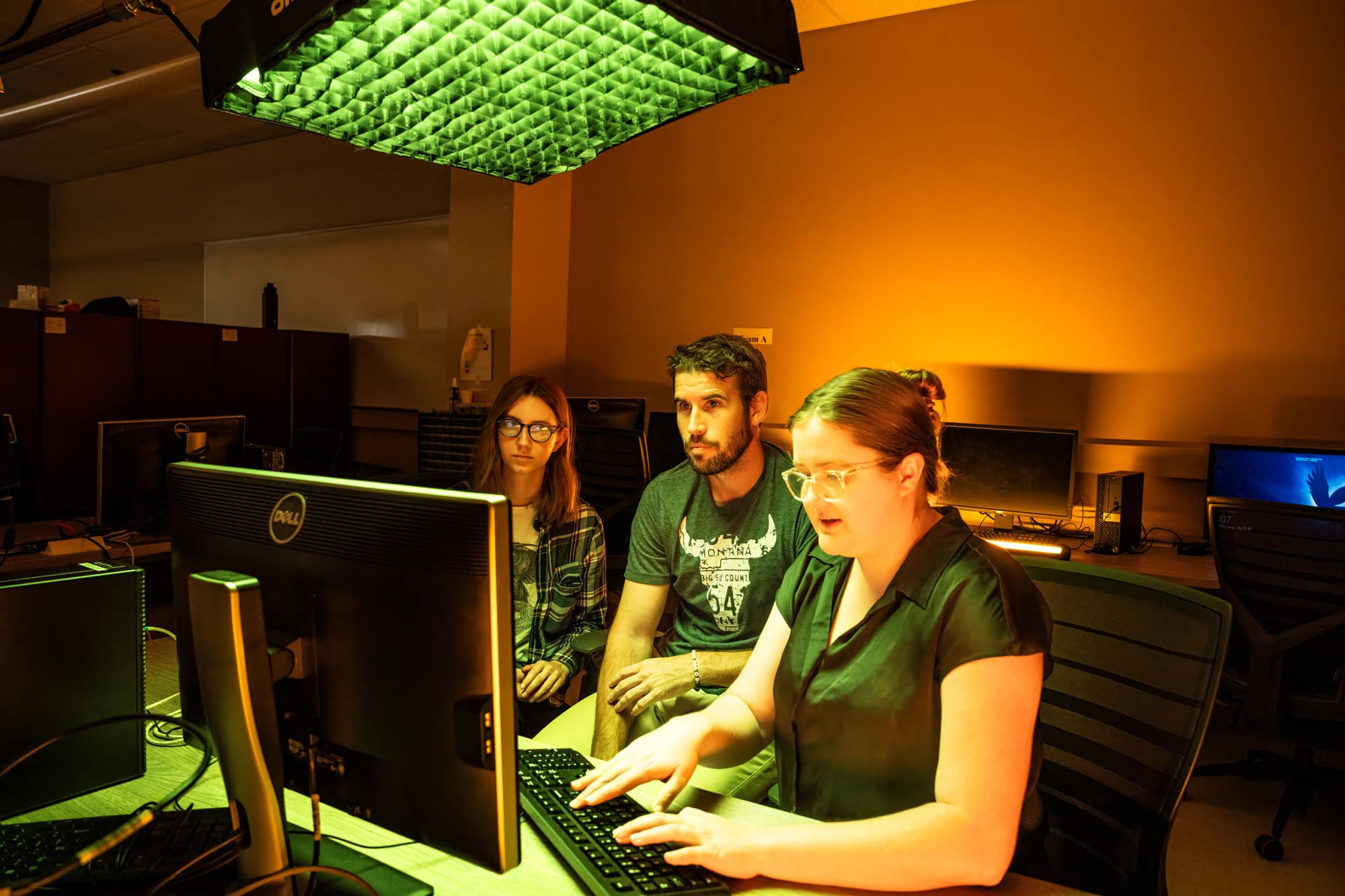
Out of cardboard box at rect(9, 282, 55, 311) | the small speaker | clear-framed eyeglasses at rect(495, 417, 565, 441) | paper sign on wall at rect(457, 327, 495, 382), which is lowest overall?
the small speaker

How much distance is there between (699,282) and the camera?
4711 millimetres

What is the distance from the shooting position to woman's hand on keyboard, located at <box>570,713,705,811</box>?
1033 millimetres

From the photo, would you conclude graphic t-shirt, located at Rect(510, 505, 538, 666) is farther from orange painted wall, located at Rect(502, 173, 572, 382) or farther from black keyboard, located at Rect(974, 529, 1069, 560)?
orange painted wall, located at Rect(502, 173, 572, 382)

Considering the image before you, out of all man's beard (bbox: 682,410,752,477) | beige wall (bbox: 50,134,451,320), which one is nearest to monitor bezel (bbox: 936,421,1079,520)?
man's beard (bbox: 682,410,752,477)

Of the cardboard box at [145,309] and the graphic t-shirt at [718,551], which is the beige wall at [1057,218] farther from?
the cardboard box at [145,309]

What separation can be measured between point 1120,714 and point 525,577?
4.43ft

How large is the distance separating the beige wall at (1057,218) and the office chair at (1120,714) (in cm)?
260

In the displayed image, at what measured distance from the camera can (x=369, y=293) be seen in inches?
226

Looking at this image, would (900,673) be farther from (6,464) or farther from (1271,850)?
(6,464)

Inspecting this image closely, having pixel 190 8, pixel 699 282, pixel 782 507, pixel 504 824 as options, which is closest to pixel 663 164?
pixel 699 282

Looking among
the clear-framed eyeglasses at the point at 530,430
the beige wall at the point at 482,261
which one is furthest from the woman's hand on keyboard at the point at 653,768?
the beige wall at the point at 482,261

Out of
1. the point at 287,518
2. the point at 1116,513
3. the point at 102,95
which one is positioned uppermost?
the point at 102,95

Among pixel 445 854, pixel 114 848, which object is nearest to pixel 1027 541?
pixel 445 854

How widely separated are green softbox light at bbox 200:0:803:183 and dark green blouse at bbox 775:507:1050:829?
2.26 feet
